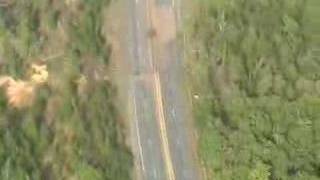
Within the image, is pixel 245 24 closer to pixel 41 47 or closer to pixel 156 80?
pixel 156 80

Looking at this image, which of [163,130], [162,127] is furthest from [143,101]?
[163,130]

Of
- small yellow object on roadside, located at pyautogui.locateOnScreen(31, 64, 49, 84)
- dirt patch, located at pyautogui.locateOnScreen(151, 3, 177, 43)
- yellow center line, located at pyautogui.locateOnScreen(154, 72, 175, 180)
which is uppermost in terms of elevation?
dirt patch, located at pyautogui.locateOnScreen(151, 3, 177, 43)

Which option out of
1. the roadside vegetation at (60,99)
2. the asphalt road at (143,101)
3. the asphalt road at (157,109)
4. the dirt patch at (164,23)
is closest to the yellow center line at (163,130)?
the asphalt road at (157,109)

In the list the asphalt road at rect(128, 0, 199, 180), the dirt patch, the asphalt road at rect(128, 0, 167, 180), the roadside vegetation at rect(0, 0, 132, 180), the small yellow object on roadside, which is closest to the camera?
the roadside vegetation at rect(0, 0, 132, 180)

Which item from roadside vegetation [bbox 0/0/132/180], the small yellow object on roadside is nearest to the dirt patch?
roadside vegetation [bbox 0/0/132/180]

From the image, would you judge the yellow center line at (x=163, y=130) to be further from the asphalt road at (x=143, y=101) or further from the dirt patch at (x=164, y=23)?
the dirt patch at (x=164, y=23)

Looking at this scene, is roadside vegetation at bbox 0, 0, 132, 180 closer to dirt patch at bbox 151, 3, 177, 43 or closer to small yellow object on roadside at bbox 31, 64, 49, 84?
small yellow object on roadside at bbox 31, 64, 49, 84

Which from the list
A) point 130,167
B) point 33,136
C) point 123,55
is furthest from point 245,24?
point 33,136

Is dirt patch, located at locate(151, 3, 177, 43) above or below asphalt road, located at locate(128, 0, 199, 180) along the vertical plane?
above
